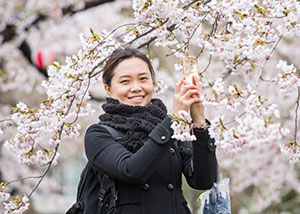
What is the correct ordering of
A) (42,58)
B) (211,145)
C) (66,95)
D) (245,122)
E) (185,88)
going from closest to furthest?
1. (245,122)
2. (185,88)
3. (211,145)
4. (66,95)
5. (42,58)

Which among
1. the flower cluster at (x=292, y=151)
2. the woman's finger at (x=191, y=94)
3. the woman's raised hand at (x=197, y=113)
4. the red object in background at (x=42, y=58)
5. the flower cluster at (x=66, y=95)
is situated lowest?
the flower cluster at (x=292, y=151)

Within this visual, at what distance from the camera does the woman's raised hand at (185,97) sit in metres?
1.70

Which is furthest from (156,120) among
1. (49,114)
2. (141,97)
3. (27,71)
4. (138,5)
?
(27,71)

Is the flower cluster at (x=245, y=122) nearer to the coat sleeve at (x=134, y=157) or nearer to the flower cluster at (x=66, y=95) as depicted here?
the coat sleeve at (x=134, y=157)

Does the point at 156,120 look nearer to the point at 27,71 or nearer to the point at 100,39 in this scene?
the point at 100,39

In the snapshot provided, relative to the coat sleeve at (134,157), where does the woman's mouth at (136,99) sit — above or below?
above

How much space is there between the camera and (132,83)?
6.32 feet

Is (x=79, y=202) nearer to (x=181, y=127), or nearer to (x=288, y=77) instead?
(x=181, y=127)

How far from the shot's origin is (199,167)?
186 cm

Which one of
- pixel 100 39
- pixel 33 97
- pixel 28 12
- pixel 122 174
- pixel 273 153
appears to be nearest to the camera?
pixel 122 174

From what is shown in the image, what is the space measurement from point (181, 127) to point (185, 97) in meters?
0.13

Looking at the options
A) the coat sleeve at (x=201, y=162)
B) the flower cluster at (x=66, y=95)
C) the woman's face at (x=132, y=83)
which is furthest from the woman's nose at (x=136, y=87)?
the flower cluster at (x=66, y=95)

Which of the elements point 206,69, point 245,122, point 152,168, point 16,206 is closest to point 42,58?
point 16,206

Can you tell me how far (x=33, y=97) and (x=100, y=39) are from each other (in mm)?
6897
